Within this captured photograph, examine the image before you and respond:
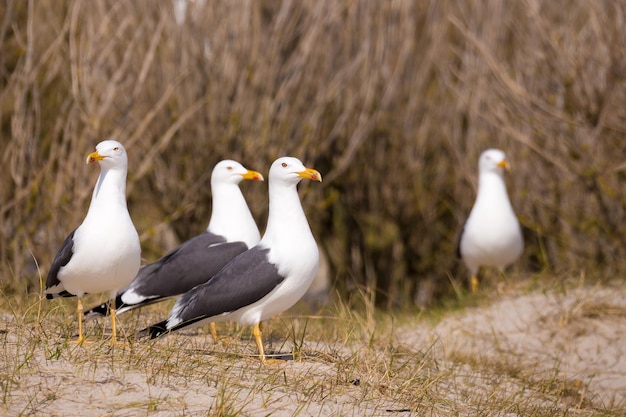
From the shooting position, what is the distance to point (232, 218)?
6410 millimetres

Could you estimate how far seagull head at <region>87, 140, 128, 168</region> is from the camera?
17.1ft

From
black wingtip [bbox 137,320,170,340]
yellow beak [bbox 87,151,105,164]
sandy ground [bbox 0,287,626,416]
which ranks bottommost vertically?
sandy ground [bbox 0,287,626,416]

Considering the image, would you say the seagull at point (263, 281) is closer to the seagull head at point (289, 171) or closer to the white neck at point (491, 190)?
the seagull head at point (289, 171)

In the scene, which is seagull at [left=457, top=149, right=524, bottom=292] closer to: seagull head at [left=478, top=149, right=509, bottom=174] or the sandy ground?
seagull head at [left=478, top=149, right=509, bottom=174]

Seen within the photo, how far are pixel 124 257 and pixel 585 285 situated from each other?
454cm

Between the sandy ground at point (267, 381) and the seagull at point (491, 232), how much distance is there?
6.05ft

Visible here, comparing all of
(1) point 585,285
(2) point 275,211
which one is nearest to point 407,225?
(1) point 585,285

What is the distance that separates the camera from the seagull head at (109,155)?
5215mm

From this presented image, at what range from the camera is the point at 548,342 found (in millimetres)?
7160

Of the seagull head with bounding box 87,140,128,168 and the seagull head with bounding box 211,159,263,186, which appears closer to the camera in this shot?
the seagull head with bounding box 87,140,128,168

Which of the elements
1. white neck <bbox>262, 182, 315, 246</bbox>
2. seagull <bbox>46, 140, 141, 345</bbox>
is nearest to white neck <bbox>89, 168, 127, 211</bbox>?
seagull <bbox>46, 140, 141, 345</bbox>

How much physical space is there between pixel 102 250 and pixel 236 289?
699 mm

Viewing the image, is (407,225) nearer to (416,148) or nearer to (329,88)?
(416,148)

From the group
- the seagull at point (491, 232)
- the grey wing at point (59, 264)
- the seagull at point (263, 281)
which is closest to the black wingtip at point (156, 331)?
the seagull at point (263, 281)
